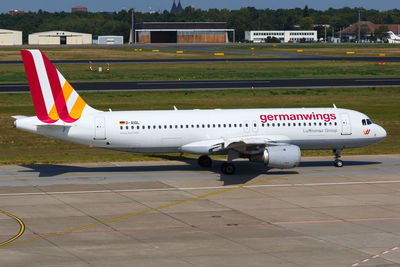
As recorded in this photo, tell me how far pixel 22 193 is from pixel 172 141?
10.4 meters

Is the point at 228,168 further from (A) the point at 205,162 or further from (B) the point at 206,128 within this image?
(A) the point at 205,162

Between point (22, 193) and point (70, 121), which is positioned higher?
point (70, 121)

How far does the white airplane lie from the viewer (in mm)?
43562

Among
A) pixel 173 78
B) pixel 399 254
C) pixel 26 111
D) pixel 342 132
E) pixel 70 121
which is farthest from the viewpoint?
pixel 173 78

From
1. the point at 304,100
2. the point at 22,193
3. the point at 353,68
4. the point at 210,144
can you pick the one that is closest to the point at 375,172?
the point at 210,144

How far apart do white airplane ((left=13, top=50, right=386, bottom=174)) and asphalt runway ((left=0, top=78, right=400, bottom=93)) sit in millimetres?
48941

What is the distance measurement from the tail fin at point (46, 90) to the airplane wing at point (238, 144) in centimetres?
802

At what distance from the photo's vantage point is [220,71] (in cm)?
12212

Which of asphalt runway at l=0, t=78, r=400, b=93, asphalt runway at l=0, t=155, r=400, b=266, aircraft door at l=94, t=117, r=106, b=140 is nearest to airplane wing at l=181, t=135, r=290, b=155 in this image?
asphalt runway at l=0, t=155, r=400, b=266

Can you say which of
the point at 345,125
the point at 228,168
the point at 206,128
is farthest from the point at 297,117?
the point at 206,128

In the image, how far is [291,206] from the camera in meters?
37.3

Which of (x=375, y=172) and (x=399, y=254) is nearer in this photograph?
(x=399, y=254)

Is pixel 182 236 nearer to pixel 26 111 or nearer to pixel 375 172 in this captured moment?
pixel 375 172

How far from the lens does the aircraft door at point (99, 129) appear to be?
44.4 metres
